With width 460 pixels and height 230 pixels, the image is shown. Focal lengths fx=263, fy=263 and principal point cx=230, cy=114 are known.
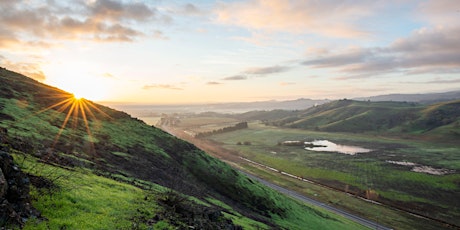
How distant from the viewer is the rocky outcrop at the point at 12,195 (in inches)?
582

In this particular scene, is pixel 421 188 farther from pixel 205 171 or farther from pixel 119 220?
pixel 119 220

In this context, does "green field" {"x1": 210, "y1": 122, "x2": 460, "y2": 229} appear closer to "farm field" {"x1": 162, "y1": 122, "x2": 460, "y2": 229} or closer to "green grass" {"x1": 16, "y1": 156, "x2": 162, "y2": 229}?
"farm field" {"x1": 162, "y1": 122, "x2": 460, "y2": 229}

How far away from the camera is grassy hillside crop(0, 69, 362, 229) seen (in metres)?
19.8

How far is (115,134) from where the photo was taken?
57.6m

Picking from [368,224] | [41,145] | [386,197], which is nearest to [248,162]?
[386,197]

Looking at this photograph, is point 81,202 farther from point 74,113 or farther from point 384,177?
point 384,177

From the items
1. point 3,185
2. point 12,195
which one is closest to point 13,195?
point 12,195

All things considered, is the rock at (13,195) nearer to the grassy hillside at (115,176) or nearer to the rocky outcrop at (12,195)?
the rocky outcrop at (12,195)

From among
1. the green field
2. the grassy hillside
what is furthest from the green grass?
the green field

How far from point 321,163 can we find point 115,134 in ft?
395

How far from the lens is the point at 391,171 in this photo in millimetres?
126125

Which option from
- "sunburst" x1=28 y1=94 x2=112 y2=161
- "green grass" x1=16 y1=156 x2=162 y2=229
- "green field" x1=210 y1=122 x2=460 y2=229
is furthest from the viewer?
"green field" x1=210 y1=122 x2=460 y2=229

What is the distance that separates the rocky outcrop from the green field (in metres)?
87.1

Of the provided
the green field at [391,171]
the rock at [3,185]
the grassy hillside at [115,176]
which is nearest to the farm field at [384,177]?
the green field at [391,171]
